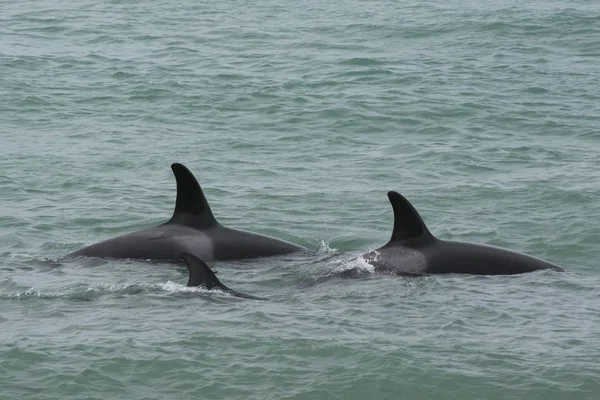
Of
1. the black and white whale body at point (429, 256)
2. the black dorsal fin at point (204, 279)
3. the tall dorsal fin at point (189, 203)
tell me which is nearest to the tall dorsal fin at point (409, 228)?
the black and white whale body at point (429, 256)

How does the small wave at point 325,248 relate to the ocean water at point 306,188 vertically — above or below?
below

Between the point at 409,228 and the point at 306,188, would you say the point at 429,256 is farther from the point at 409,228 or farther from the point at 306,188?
the point at 306,188

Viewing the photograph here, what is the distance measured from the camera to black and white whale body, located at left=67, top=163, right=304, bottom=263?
17.6 m

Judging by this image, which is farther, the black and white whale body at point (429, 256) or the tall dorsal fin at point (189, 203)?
the tall dorsal fin at point (189, 203)

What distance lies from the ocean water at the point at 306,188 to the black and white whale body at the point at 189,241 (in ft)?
1.19

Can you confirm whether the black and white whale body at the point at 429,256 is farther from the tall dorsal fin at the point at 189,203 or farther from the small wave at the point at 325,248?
the tall dorsal fin at the point at 189,203

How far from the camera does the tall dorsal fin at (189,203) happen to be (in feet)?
57.1

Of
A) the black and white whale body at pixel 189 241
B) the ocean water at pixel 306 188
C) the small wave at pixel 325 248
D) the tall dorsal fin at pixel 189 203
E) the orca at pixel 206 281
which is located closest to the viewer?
the ocean water at pixel 306 188

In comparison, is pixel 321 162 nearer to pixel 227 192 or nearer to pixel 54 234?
pixel 227 192

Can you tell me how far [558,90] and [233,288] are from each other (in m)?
16.9

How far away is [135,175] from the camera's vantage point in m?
23.7

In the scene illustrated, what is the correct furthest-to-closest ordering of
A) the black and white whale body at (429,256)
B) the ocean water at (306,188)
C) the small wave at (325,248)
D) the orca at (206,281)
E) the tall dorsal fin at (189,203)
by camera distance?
the small wave at (325,248)
the tall dorsal fin at (189,203)
the black and white whale body at (429,256)
the orca at (206,281)
the ocean water at (306,188)

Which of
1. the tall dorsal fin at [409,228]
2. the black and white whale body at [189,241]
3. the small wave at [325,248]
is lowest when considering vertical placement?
the small wave at [325,248]

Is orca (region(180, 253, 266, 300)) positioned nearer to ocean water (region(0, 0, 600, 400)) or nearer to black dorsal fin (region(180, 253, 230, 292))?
black dorsal fin (region(180, 253, 230, 292))
